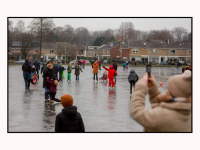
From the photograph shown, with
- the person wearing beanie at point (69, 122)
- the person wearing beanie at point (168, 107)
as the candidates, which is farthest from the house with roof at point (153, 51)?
the person wearing beanie at point (168, 107)

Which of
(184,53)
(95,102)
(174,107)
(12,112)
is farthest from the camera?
(184,53)

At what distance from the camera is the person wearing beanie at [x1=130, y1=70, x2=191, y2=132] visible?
300cm

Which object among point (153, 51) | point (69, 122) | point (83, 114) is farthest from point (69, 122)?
point (153, 51)

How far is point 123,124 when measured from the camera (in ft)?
30.7

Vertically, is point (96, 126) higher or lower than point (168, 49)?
lower

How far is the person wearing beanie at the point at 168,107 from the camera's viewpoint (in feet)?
9.85

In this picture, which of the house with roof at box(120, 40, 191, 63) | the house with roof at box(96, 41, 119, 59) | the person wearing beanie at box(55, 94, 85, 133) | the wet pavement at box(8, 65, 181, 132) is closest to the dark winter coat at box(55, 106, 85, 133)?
the person wearing beanie at box(55, 94, 85, 133)

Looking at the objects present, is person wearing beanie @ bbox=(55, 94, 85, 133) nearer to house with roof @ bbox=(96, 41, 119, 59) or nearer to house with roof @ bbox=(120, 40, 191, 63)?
house with roof @ bbox=(120, 40, 191, 63)

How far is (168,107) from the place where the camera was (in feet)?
9.98

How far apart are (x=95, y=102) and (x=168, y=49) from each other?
7915 centimetres

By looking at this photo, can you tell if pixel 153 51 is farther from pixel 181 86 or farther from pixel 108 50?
pixel 181 86
